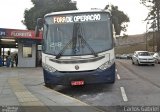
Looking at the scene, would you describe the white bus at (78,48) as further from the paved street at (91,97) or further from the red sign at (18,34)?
the red sign at (18,34)

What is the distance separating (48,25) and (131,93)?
450 centimetres

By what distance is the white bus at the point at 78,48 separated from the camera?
16016mm

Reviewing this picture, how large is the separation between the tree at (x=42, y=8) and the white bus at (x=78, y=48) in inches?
1736

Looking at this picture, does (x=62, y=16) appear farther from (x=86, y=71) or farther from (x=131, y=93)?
(x=131, y=93)

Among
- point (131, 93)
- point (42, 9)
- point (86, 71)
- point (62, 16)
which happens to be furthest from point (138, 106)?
point (42, 9)

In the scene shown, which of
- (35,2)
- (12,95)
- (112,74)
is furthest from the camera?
(35,2)

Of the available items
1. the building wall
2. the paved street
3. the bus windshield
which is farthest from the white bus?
the building wall

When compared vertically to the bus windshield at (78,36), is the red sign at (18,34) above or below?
above

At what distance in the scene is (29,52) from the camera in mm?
38656

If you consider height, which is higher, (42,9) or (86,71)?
(42,9)

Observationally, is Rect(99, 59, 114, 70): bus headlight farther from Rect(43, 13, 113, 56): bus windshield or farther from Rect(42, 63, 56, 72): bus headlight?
Rect(42, 63, 56, 72): bus headlight

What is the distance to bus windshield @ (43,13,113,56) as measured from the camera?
16.3 m

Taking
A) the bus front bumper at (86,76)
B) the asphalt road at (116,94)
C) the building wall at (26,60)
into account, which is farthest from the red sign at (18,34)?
the bus front bumper at (86,76)

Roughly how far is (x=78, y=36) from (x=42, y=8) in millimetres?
48198
